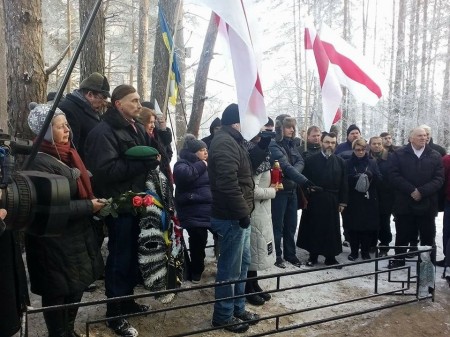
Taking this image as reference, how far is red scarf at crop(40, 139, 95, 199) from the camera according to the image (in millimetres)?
3064

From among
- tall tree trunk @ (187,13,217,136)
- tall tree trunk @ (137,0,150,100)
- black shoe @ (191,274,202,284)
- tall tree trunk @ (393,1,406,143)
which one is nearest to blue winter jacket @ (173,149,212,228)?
black shoe @ (191,274,202,284)

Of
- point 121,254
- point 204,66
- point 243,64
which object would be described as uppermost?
point 204,66

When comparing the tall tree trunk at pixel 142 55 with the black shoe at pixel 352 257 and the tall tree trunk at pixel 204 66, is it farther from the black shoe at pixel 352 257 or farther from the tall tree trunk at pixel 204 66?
the black shoe at pixel 352 257

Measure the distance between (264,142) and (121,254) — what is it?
5.93 feet

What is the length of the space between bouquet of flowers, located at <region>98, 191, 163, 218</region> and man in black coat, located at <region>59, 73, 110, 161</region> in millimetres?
1070

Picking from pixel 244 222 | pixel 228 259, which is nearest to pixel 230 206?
pixel 244 222

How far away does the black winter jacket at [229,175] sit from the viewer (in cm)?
383

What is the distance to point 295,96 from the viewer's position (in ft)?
88.3

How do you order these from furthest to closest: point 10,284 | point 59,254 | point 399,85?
point 399,85 → point 59,254 → point 10,284

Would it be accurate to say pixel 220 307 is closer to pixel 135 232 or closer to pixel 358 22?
pixel 135 232

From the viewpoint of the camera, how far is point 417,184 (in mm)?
5934

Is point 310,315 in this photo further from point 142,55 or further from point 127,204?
point 142,55

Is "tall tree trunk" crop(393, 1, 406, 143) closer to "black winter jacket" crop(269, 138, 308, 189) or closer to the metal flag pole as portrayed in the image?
"black winter jacket" crop(269, 138, 308, 189)

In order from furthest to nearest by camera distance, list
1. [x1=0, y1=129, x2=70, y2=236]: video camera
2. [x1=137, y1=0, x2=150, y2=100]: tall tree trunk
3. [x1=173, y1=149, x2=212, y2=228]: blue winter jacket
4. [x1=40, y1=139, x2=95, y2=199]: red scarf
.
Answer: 1. [x1=137, y1=0, x2=150, y2=100]: tall tree trunk
2. [x1=173, y1=149, x2=212, y2=228]: blue winter jacket
3. [x1=40, y1=139, x2=95, y2=199]: red scarf
4. [x1=0, y1=129, x2=70, y2=236]: video camera
